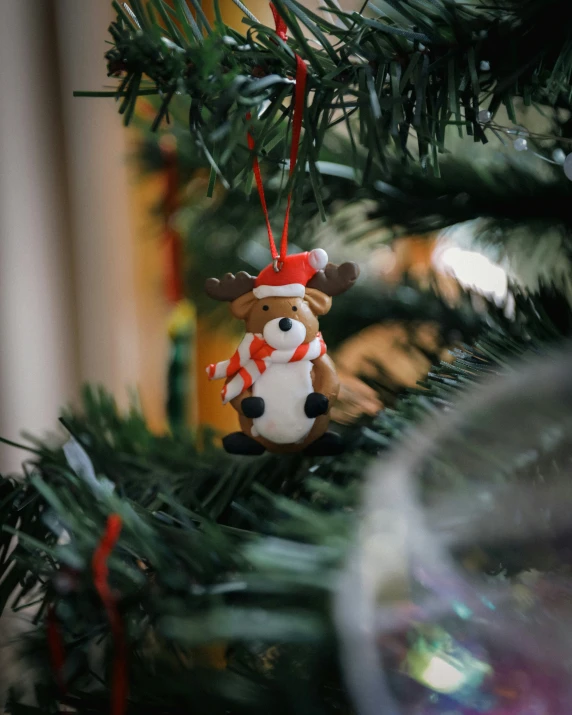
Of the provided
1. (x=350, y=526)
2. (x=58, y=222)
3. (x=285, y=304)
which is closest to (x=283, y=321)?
(x=285, y=304)

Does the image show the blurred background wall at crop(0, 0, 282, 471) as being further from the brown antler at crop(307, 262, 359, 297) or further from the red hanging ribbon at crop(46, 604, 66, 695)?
the red hanging ribbon at crop(46, 604, 66, 695)

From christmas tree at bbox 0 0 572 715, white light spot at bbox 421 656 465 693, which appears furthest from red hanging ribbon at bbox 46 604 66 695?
white light spot at bbox 421 656 465 693

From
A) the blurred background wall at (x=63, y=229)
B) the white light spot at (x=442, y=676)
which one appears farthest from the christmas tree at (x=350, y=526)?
the blurred background wall at (x=63, y=229)

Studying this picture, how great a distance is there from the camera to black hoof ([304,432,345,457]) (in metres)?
0.30

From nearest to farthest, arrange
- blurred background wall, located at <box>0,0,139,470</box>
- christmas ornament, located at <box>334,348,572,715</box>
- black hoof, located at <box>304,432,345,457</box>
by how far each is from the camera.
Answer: christmas ornament, located at <box>334,348,572,715</box> → black hoof, located at <box>304,432,345,457</box> → blurred background wall, located at <box>0,0,139,470</box>

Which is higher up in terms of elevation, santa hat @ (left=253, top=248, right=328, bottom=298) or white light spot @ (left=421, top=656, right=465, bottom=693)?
santa hat @ (left=253, top=248, right=328, bottom=298)

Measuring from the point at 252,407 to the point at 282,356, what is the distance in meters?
0.03

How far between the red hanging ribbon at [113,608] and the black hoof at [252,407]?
14 centimetres

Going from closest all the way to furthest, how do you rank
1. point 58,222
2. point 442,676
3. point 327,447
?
point 442,676
point 327,447
point 58,222

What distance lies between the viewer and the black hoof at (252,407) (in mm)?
327

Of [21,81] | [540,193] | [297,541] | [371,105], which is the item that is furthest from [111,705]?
[21,81]

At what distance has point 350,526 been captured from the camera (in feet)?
0.59

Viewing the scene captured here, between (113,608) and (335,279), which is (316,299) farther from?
(113,608)

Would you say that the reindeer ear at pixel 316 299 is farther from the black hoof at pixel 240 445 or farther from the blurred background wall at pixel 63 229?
the blurred background wall at pixel 63 229
